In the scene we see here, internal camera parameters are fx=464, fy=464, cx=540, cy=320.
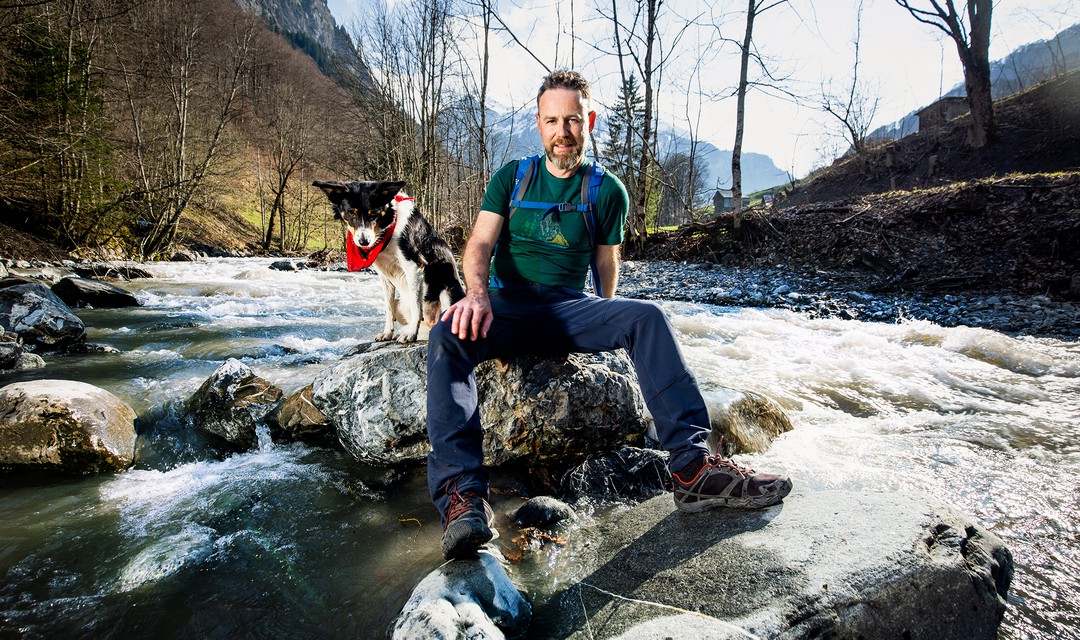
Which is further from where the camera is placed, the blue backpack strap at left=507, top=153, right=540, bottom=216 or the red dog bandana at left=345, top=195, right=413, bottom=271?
the red dog bandana at left=345, top=195, right=413, bottom=271

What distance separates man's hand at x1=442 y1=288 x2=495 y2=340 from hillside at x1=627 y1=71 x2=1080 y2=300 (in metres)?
9.84

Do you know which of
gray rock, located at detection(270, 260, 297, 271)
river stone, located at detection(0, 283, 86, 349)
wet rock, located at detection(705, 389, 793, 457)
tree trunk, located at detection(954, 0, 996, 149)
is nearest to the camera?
wet rock, located at detection(705, 389, 793, 457)

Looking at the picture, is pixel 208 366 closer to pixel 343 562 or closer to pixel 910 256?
pixel 343 562

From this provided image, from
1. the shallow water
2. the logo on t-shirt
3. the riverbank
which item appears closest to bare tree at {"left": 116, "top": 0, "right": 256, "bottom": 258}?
the shallow water

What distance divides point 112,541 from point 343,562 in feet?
4.34

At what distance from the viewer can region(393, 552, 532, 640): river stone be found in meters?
1.62

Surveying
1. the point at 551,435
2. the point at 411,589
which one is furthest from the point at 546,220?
the point at 411,589

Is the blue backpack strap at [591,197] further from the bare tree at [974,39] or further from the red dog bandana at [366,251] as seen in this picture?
the bare tree at [974,39]

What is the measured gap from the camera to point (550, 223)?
9.96 feet

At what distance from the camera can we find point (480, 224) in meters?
3.05

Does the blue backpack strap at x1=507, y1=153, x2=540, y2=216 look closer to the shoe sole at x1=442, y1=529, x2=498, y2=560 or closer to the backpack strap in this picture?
the backpack strap

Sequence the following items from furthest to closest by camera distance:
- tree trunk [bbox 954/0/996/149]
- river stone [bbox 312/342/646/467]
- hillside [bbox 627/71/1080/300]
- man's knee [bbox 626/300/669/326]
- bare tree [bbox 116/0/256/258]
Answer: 1. bare tree [bbox 116/0/256/258]
2. tree trunk [bbox 954/0/996/149]
3. hillside [bbox 627/71/1080/300]
4. river stone [bbox 312/342/646/467]
5. man's knee [bbox 626/300/669/326]

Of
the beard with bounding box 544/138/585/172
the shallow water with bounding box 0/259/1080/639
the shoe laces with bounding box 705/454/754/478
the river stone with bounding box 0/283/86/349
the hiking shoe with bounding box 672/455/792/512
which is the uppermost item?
the beard with bounding box 544/138/585/172

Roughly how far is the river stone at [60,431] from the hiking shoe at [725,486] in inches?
157
